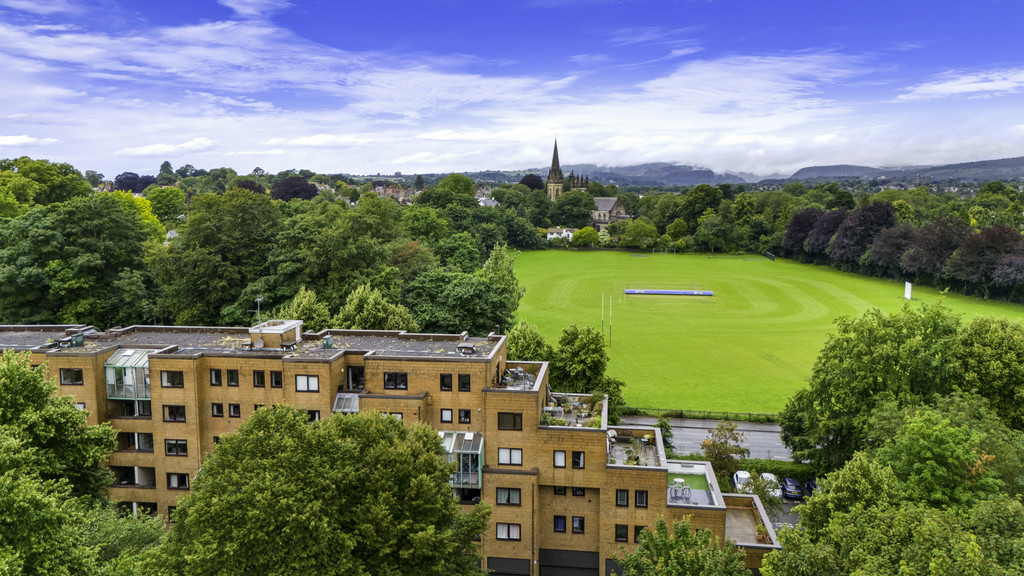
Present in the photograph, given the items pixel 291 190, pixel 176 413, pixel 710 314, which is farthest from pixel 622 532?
pixel 291 190

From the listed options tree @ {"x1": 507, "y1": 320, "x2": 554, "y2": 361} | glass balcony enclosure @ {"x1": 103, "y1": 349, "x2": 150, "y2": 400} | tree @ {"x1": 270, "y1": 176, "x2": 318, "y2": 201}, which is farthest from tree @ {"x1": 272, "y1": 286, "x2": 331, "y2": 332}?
tree @ {"x1": 270, "y1": 176, "x2": 318, "y2": 201}

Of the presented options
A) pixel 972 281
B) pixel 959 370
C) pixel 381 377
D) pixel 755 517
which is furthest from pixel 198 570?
pixel 972 281

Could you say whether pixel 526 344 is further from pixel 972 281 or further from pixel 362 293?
pixel 972 281

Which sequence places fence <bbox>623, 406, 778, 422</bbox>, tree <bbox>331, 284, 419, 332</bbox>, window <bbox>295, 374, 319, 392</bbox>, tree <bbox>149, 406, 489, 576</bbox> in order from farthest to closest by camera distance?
fence <bbox>623, 406, 778, 422</bbox>, tree <bbox>331, 284, 419, 332</bbox>, window <bbox>295, 374, 319, 392</bbox>, tree <bbox>149, 406, 489, 576</bbox>

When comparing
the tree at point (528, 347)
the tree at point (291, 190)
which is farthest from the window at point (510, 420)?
the tree at point (291, 190)

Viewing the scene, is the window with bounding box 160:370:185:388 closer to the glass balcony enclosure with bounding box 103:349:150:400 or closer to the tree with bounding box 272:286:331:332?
the glass balcony enclosure with bounding box 103:349:150:400

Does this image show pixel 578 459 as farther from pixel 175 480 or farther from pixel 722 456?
Result: pixel 175 480
